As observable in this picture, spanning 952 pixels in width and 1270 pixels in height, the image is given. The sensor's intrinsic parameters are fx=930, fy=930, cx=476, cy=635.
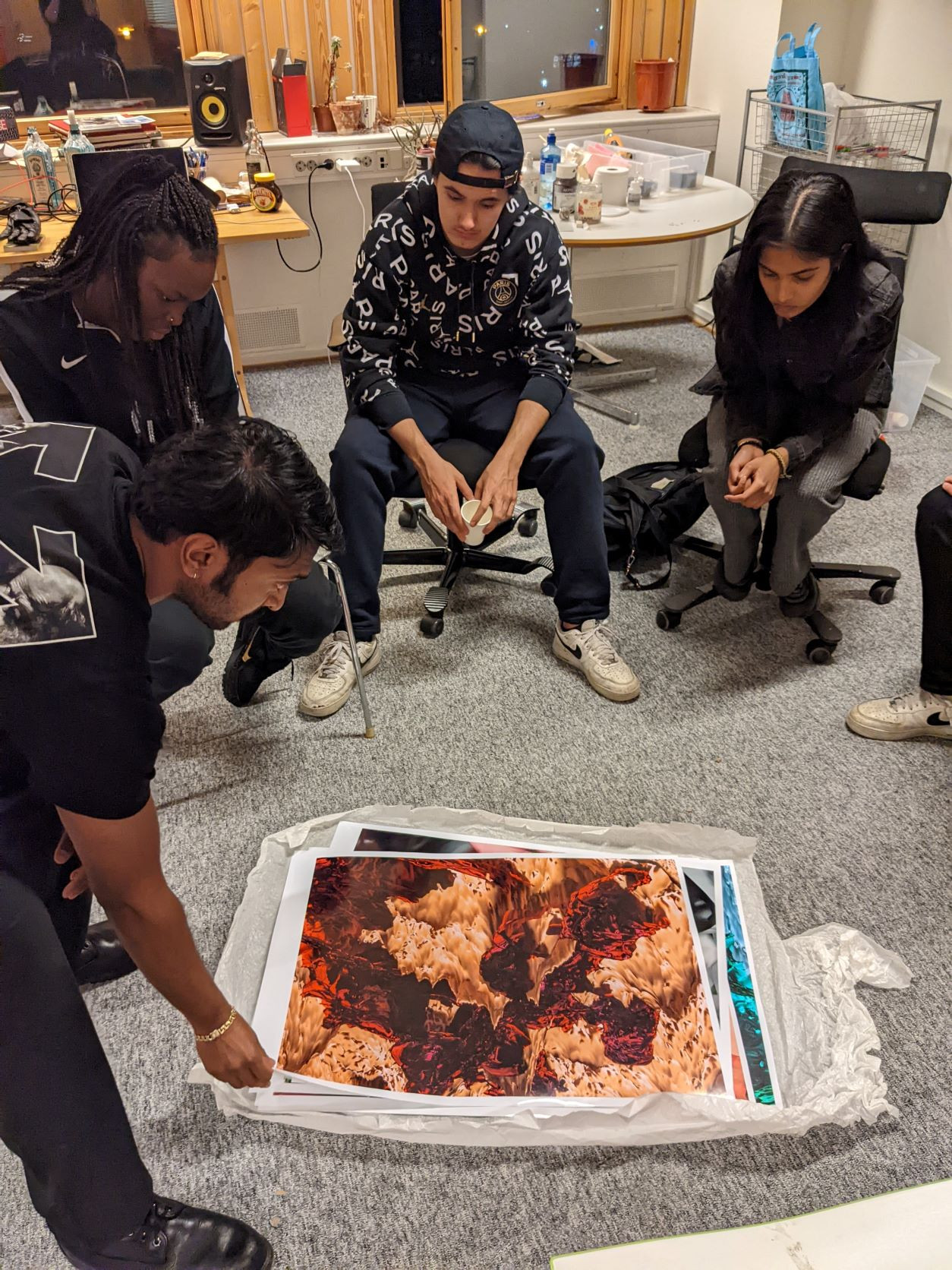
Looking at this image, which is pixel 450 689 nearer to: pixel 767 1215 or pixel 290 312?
pixel 767 1215

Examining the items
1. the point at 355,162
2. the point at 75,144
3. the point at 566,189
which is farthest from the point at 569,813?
the point at 355,162

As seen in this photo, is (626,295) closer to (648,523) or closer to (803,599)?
(648,523)

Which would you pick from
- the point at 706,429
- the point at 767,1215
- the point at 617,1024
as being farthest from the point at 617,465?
the point at 767,1215

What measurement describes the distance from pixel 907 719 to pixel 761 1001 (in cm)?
78

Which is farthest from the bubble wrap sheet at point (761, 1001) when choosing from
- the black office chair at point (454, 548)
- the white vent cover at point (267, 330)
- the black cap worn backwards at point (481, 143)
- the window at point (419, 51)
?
the window at point (419, 51)

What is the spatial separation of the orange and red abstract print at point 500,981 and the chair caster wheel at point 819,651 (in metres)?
0.81

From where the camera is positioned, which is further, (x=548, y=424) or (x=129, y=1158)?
(x=548, y=424)

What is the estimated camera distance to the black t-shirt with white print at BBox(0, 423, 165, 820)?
812 millimetres

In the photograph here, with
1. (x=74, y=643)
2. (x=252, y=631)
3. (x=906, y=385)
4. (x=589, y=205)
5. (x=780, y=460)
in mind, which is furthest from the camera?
(x=906, y=385)

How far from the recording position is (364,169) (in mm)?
3232

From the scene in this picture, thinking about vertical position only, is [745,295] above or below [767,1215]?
above

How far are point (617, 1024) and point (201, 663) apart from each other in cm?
87

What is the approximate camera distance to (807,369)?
186cm

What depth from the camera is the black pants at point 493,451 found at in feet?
6.17
